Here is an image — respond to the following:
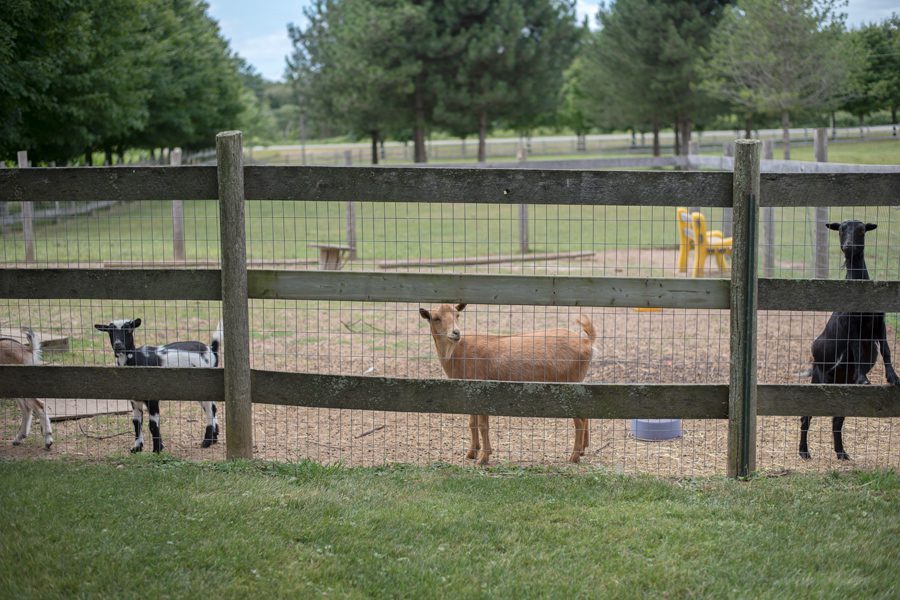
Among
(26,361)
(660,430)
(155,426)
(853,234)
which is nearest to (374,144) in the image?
(26,361)

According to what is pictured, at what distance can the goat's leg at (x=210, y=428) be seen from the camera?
7383 mm

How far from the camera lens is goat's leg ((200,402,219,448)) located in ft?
24.2

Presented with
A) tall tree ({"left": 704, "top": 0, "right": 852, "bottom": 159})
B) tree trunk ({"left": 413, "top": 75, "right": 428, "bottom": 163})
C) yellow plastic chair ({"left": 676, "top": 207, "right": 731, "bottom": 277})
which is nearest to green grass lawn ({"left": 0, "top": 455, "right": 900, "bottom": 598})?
yellow plastic chair ({"left": 676, "top": 207, "right": 731, "bottom": 277})

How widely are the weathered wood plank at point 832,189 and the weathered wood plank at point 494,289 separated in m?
0.65

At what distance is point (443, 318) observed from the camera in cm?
695

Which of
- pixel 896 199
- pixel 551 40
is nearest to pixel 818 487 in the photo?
pixel 896 199

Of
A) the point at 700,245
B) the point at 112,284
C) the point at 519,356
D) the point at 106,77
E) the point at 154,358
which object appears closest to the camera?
the point at 112,284

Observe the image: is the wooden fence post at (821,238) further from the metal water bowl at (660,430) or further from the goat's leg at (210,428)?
the goat's leg at (210,428)

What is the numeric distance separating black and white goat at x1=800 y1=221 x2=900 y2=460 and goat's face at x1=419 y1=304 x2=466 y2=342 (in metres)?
2.66

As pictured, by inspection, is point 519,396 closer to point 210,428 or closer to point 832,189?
point 832,189

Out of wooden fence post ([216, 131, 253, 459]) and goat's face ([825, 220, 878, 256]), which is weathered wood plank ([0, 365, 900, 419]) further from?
goat's face ([825, 220, 878, 256])

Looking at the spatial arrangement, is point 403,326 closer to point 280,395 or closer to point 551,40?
point 280,395

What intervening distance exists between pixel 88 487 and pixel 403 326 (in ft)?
23.0

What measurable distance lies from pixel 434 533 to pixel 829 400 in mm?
2591
